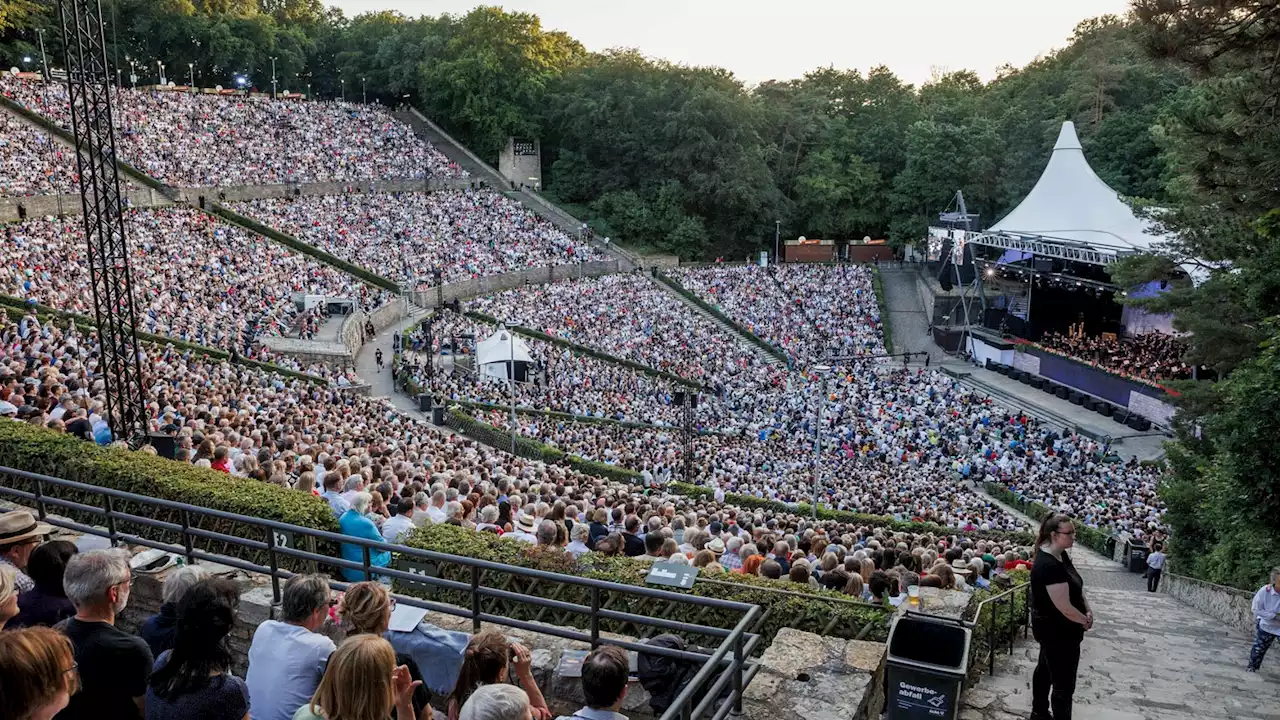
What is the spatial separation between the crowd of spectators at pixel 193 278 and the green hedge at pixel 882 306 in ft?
76.1

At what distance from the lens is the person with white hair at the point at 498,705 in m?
3.09

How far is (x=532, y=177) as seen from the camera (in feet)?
194

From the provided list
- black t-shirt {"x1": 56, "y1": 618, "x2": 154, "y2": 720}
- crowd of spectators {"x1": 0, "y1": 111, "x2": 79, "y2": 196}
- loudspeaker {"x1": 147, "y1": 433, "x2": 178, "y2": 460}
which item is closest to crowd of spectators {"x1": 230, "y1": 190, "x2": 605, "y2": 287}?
crowd of spectators {"x1": 0, "y1": 111, "x2": 79, "y2": 196}

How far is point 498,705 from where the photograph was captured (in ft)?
10.2

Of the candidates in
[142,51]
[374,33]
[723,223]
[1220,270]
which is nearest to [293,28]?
[374,33]

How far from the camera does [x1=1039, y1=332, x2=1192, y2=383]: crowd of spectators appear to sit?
30.6 metres

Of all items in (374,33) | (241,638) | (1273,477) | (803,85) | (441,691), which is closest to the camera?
(441,691)

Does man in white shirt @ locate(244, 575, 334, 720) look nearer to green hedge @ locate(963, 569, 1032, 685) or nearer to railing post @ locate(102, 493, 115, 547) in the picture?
railing post @ locate(102, 493, 115, 547)

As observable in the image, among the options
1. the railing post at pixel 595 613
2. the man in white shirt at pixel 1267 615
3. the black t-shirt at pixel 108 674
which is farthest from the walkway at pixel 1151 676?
the black t-shirt at pixel 108 674

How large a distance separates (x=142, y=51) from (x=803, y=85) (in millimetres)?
44634

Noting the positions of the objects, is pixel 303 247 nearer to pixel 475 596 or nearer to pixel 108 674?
pixel 475 596

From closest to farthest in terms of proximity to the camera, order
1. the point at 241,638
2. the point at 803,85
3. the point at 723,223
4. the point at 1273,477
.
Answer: the point at 241,638 < the point at 1273,477 < the point at 723,223 < the point at 803,85

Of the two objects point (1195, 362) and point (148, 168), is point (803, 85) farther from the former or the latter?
point (1195, 362)

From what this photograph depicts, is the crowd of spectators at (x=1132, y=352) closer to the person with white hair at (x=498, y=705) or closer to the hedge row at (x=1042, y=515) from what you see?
the hedge row at (x=1042, y=515)
